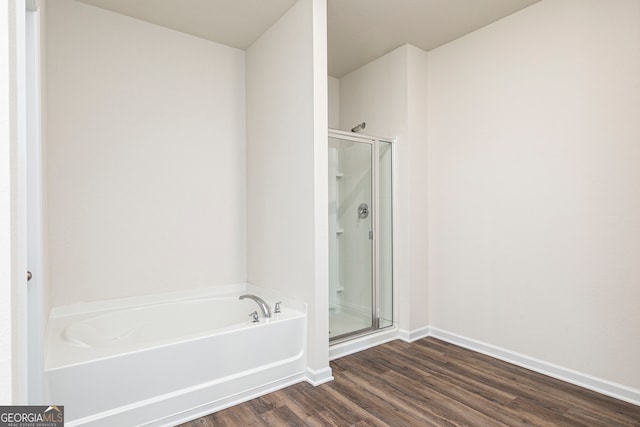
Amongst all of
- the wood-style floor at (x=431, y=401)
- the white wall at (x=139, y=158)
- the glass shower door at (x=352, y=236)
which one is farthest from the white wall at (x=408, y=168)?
the white wall at (x=139, y=158)

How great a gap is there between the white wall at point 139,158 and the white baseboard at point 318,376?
1.16 meters

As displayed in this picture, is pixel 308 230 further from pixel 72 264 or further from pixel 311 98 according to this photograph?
pixel 72 264

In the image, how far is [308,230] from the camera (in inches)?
94.9

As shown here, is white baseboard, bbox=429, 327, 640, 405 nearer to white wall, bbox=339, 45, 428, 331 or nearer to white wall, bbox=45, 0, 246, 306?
white wall, bbox=339, 45, 428, 331

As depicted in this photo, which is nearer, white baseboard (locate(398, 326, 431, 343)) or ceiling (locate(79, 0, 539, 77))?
ceiling (locate(79, 0, 539, 77))

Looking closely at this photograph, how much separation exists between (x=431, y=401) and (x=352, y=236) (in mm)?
1409

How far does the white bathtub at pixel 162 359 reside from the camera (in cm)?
170

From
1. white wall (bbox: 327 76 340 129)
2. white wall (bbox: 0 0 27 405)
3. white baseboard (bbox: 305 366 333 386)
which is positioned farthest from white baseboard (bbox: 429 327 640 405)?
white wall (bbox: 0 0 27 405)

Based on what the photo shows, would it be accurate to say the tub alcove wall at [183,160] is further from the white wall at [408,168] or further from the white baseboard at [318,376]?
the white wall at [408,168]

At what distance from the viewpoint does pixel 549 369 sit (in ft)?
7.98

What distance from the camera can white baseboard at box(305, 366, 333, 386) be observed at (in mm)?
2328

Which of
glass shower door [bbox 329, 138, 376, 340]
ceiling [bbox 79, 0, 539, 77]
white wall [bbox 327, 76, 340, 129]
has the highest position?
ceiling [bbox 79, 0, 539, 77]

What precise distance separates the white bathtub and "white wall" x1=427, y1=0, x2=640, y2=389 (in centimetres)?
153

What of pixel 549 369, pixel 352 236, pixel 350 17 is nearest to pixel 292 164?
pixel 352 236
